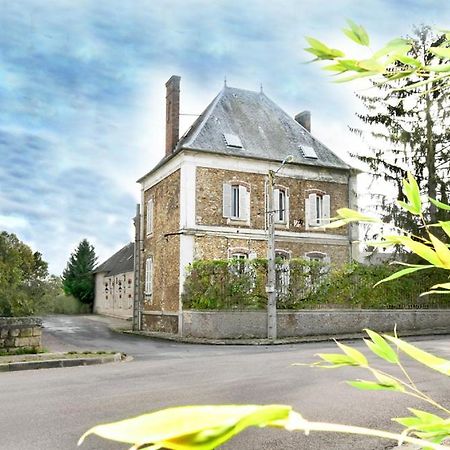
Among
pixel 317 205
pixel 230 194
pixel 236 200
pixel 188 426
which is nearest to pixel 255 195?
pixel 236 200

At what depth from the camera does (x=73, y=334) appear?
22172mm

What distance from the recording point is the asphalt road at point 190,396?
577cm

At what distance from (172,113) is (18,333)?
1507 centimetres

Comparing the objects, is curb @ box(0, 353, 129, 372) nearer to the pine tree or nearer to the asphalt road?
the asphalt road

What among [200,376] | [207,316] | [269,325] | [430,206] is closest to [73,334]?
[207,316]

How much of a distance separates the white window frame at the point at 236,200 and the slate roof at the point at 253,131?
4.73 ft

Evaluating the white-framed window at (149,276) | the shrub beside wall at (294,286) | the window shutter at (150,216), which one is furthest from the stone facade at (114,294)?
the shrub beside wall at (294,286)

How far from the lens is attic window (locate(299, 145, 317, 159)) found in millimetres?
26453

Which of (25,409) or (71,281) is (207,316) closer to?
(25,409)

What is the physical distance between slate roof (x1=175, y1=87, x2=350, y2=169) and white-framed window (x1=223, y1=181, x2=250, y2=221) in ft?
4.85

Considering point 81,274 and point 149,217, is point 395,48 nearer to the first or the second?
point 149,217

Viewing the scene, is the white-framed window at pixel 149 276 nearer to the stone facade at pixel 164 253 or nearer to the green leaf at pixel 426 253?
the stone facade at pixel 164 253

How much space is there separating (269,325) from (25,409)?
1386cm

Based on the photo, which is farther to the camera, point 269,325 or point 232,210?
point 232,210
